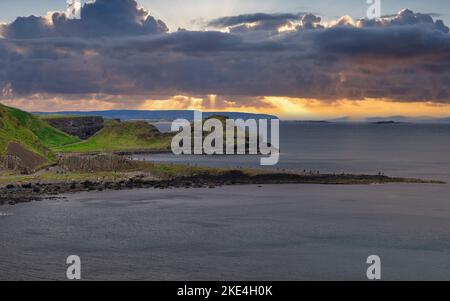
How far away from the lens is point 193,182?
13762 cm

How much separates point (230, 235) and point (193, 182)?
60.7 m

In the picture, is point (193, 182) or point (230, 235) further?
point (193, 182)

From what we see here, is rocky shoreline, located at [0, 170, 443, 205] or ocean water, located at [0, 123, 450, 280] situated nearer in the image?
ocean water, located at [0, 123, 450, 280]

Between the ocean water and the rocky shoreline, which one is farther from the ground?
the rocky shoreline

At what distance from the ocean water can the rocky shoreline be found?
7101 millimetres

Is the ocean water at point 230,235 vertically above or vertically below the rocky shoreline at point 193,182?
below

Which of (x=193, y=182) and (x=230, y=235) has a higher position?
(x=193, y=182)

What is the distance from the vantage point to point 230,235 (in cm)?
7762

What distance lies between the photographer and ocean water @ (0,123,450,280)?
195ft

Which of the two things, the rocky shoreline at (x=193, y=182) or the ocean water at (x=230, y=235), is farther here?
the rocky shoreline at (x=193, y=182)

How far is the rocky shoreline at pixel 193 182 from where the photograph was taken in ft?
383

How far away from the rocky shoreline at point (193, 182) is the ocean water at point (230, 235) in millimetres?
7101

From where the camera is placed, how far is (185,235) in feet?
253
